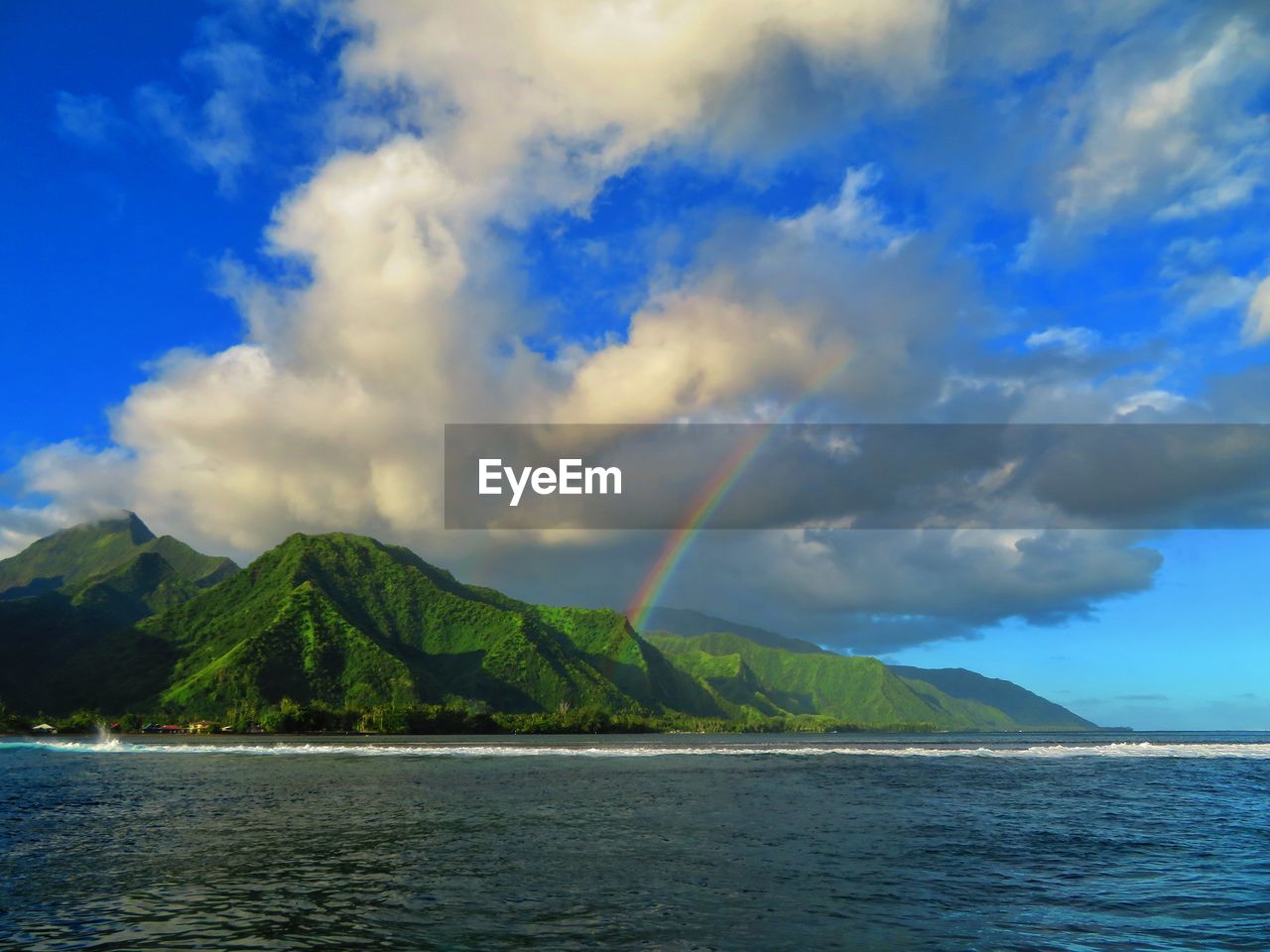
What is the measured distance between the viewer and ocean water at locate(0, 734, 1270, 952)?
26.8 metres

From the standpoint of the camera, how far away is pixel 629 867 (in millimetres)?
38219

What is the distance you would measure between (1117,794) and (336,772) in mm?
84230

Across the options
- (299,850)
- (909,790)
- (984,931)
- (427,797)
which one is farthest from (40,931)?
(909,790)

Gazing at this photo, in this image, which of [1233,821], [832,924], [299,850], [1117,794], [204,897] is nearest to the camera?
[832,924]

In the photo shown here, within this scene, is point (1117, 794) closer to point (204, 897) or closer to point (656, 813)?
point (656, 813)

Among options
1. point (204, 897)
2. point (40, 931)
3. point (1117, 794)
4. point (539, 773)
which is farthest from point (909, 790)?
point (40, 931)

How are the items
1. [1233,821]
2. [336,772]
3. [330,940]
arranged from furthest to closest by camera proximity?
[336,772], [1233,821], [330,940]

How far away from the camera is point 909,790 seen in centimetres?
7812

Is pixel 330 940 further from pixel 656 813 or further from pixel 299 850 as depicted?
pixel 656 813

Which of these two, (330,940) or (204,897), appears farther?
(204,897)

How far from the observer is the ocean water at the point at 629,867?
1054 inches

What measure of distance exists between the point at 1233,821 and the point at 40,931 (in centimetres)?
7095

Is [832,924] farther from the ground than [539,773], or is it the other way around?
[832,924]

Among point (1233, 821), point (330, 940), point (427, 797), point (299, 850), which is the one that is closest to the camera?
point (330, 940)
